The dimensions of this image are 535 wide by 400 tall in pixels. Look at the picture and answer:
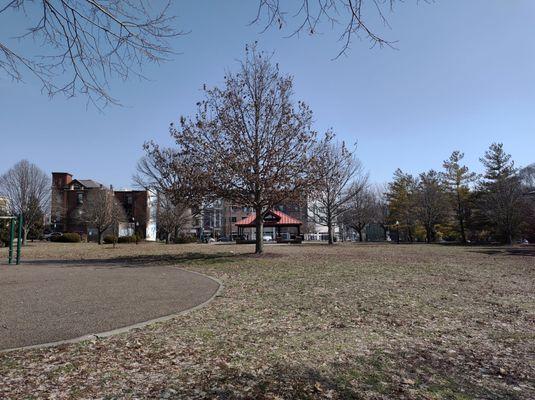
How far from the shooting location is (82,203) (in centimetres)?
7012

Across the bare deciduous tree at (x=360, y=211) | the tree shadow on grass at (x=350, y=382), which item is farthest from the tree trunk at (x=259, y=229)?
the bare deciduous tree at (x=360, y=211)

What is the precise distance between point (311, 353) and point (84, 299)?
18.5 ft

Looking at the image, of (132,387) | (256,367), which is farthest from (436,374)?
(132,387)

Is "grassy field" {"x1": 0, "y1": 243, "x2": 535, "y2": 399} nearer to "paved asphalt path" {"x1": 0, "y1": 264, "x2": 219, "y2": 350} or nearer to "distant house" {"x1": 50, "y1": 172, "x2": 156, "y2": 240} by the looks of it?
"paved asphalt path" {"x1": 0, "y1": 264, "x2": 219, "y2": 350}

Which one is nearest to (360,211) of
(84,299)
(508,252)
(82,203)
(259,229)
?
(508,252)

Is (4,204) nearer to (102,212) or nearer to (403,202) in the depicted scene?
(102,212)

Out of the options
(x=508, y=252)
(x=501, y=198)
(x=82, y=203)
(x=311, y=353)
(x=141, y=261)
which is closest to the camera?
(x=311, y=353)

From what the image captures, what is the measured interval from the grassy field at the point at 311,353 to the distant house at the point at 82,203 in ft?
199

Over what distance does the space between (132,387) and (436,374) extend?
3.28 metres

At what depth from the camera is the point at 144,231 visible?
7206 centimetres

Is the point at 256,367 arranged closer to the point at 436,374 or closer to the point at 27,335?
the point at 436,374

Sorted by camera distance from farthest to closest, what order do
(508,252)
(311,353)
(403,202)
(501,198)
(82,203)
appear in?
(82,203) → (403,202) → (501,198) → (508,252) → (311,353)

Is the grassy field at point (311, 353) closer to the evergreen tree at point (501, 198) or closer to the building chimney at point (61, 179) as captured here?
the evergreen tree at point (501, 198)

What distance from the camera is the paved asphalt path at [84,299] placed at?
6.36 metres
